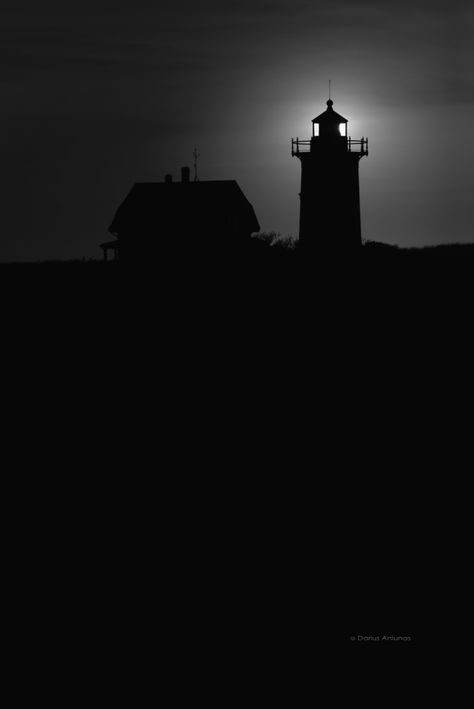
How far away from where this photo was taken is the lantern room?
55438 mm

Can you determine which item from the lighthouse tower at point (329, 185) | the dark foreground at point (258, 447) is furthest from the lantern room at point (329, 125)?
the dark foreground at point (258, 447)

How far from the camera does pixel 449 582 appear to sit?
16.4m

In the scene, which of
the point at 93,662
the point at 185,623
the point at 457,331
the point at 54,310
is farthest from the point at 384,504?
the point at 54,310

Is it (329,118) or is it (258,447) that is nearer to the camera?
(258,447)

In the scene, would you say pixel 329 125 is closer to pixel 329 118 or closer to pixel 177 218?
pixel 329 118

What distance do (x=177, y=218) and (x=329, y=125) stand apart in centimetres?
840

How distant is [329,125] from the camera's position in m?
55.5

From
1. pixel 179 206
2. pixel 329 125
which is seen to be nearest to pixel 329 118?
pixel 329 125

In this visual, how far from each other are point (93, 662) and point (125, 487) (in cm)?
522

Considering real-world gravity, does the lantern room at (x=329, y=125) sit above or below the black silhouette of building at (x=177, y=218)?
above

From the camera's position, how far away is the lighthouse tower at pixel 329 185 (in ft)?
180

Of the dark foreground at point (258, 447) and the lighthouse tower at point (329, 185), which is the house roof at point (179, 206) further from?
the dark foreground at point (258, 447)

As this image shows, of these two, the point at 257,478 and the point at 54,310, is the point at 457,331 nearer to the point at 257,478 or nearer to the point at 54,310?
the point at 257,478

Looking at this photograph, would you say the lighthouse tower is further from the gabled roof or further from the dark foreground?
the dark foreground
